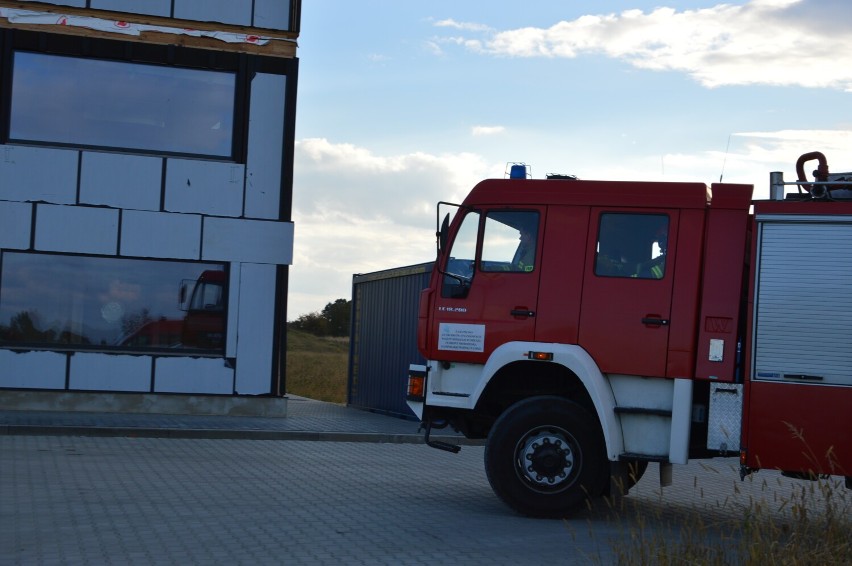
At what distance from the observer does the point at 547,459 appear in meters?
10.1

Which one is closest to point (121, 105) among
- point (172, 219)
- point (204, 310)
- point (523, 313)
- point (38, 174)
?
point (38, 174)

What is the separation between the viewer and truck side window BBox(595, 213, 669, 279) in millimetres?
10117

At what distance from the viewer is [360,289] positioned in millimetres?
25375

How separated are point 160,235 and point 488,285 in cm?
1020

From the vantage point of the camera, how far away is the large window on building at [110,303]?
18938 mm

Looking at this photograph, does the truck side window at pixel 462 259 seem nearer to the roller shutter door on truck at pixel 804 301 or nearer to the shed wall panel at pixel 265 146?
the roller shutter door on truck at pixel 804 301

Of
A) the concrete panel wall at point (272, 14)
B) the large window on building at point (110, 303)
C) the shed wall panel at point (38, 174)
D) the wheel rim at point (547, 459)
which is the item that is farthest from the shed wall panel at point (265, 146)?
the wheel rim at point (547, 459)

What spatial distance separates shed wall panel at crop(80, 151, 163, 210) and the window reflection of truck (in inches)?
59.1

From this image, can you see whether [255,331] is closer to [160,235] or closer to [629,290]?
[160,235]

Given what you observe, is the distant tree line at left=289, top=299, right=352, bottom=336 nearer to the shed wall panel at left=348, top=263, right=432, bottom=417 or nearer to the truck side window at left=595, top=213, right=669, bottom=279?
the shed wall panel at left=348, top=263, right=432, bottom=417

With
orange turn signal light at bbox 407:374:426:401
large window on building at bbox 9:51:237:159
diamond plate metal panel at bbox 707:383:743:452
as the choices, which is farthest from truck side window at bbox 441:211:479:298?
large window on building at bbox 9:51:237:159

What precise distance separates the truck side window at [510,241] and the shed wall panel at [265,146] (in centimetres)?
981

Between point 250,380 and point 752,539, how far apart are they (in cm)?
1392

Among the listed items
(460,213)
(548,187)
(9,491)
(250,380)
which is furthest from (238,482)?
(250,380)
